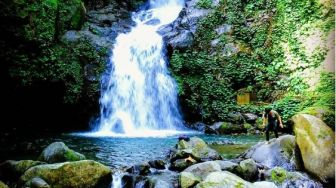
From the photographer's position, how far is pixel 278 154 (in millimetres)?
8461

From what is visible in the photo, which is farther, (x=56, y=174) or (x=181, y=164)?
(x=181, y=164)

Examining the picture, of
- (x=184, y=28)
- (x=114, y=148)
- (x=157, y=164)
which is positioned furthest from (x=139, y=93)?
(x=157, y=164)

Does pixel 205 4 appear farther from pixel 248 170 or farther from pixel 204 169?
pixel 204 169

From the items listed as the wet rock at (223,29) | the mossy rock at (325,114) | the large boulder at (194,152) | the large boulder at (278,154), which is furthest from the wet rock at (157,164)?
the wet rock at (223,29)

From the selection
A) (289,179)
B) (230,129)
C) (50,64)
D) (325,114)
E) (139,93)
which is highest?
(50,64)

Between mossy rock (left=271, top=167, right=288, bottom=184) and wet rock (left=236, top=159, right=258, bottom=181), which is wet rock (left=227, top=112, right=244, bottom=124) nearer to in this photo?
wet rock (left=236, top=159, right=258, bottom=181)

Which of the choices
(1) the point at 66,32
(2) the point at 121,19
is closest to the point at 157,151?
(1) the point at 66,32

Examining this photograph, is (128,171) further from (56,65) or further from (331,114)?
(56,65)

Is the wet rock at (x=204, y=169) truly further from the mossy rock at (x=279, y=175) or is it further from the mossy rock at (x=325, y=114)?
the mossy rock at (x=325, y=114)

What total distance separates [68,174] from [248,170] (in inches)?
147

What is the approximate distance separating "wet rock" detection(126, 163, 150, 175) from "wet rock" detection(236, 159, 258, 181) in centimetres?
199

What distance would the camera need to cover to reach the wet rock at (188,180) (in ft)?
21.9

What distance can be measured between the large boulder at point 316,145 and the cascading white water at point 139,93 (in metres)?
8.12

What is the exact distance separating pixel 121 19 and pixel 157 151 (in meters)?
14.1
